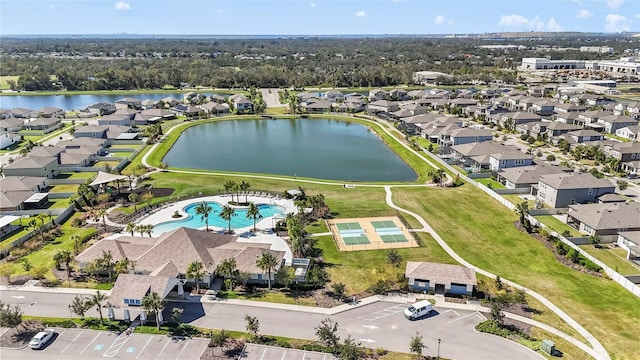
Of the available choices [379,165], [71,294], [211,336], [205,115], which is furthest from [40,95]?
[211,336]

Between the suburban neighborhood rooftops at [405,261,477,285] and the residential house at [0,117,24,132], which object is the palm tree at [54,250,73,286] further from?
the residential house at [0,117,24,132]

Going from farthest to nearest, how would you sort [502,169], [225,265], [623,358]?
1. [502,169]
2. [225,265]
3. [623,358]

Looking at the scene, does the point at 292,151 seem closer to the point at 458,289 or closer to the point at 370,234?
the point at 370,234

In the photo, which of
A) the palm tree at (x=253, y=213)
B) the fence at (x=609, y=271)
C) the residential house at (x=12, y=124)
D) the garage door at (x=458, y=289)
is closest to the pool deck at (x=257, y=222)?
the palm tree at (x=253, y=213)

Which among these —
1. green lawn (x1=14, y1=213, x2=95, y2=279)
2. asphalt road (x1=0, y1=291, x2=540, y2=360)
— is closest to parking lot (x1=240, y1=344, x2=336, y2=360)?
asphalt road (x1=0, y1=291, x2=540, y2=360)

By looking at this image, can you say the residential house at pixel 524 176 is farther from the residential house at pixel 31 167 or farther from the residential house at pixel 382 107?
the residential house at pixel 31 167

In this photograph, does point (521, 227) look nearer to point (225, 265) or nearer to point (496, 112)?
point (225, 265)

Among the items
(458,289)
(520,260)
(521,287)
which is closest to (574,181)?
(520,260)
